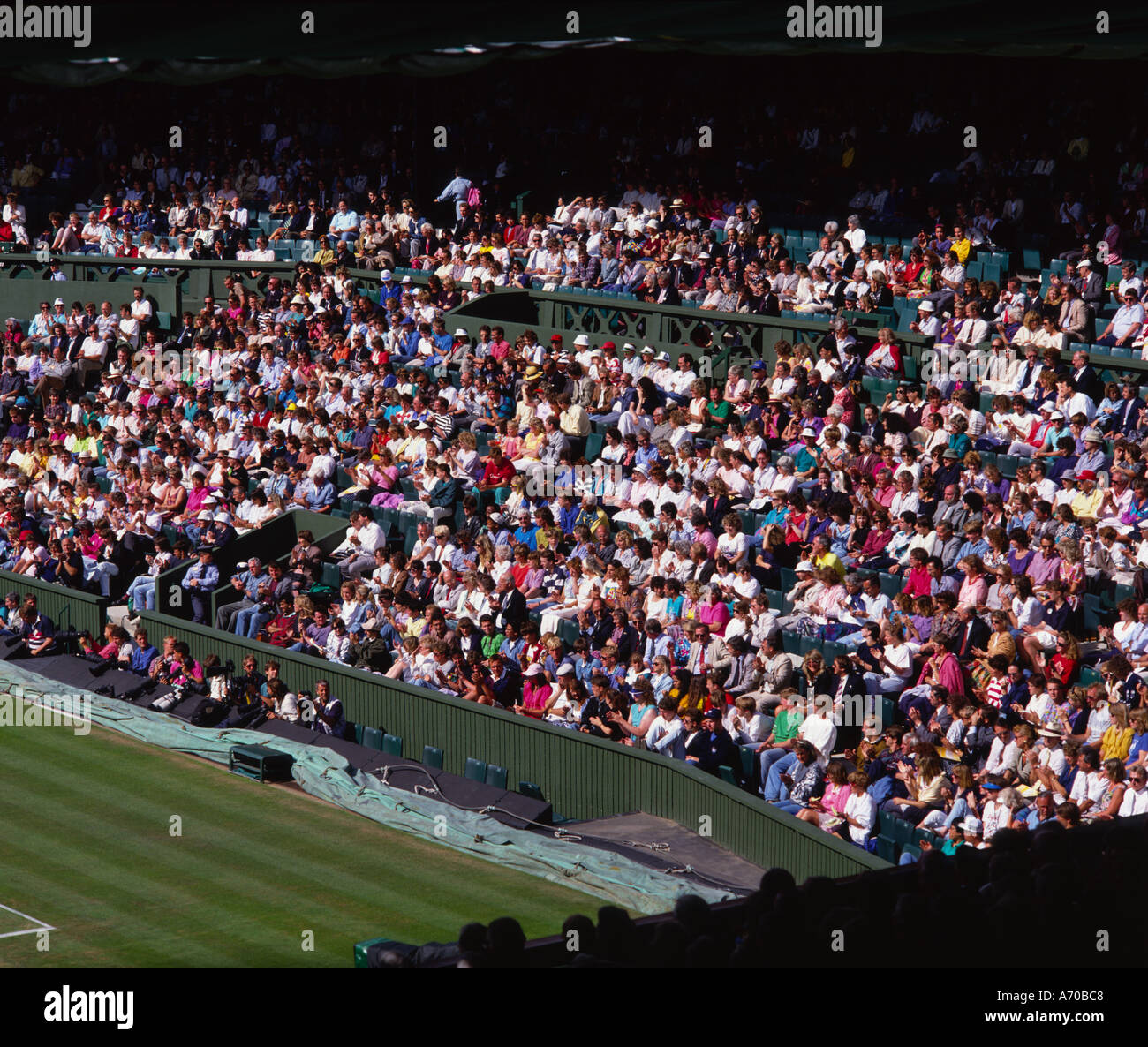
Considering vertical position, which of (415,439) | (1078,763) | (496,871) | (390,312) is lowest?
(496,871)

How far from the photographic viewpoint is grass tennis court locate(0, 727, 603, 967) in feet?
52.4

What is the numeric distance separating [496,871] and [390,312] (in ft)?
47.5

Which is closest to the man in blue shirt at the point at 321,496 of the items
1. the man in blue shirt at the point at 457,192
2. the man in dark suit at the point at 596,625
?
the man in dark suit at the point at 596,625

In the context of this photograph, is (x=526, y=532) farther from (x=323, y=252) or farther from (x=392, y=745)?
(x=323, y=252)

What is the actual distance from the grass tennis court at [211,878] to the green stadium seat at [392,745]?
1.25 metres

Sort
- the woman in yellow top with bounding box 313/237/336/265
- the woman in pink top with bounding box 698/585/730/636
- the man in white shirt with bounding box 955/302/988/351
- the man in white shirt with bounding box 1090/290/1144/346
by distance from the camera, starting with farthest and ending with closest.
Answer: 1. the woman in yellow top with bounding box 313/237/336/265
2. the man in white shirt with bounding box 955/302/988/351
3. the man in white shirt with bounding box 1090/290/1144/346
4. the woman in pink top with bounding box 698/585/730/636

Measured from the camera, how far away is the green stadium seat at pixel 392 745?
68.3ft

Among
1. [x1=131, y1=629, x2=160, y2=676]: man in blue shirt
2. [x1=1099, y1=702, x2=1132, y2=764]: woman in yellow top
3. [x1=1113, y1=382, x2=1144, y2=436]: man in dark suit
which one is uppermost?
[x1=1113, y1=382, x2=1144, y2=436]: man in dark suit

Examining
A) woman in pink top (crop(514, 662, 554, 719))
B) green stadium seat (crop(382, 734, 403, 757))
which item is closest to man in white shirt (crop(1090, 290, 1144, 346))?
woman in pink top (crop(514, 662, 554, 719))

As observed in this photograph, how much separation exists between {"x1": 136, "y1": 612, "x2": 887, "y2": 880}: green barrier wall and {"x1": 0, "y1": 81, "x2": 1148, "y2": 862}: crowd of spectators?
35cm

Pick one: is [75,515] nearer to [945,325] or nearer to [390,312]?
[390,312]

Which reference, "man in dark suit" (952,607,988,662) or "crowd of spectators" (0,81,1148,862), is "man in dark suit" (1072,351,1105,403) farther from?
"man in dark suit" (952,607,988,662)

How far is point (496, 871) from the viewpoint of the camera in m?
17.8
